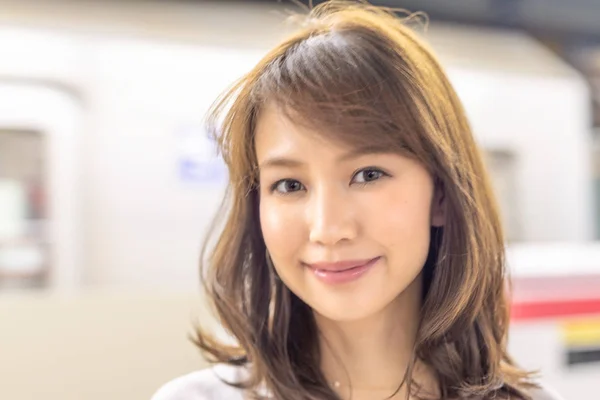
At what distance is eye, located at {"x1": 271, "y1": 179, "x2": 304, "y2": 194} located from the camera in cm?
89

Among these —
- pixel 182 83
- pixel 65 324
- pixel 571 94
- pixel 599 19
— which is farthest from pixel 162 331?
pixel 599 19

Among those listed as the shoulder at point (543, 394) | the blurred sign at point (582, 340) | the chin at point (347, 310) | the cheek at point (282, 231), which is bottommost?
the blurred sign at point (582, 340)

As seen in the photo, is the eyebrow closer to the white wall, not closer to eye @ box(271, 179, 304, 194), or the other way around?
eye @ box(271, 179, 304, 194)

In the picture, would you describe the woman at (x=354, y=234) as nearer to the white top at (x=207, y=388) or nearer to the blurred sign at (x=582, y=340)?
the white top at (x=207, y=388)

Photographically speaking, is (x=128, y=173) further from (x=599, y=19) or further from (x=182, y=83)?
(x=599, y=19)

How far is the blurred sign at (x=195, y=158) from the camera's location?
2.13m

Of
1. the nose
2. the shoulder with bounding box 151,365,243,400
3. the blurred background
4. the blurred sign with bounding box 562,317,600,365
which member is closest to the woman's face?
the nose

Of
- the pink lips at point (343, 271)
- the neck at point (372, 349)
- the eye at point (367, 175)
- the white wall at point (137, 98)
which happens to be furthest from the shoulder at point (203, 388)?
the white wall at point (137, 98)

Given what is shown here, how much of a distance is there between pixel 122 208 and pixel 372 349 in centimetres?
128

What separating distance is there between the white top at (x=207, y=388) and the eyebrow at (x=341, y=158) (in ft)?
1.15

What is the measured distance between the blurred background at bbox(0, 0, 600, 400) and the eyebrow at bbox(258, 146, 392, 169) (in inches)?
38.1

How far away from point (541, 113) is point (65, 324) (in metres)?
1.99

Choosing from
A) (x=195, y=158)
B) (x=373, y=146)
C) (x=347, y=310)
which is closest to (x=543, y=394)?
(x=347, y=310)

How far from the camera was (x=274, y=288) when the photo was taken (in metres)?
1.04
